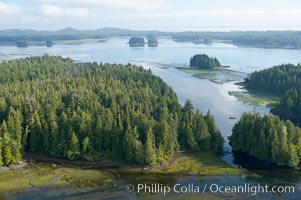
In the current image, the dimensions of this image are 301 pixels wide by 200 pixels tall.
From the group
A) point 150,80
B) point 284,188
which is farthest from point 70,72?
point 284,188

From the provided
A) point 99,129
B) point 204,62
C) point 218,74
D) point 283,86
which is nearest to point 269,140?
point 99,129

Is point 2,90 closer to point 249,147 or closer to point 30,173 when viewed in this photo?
point 30,173

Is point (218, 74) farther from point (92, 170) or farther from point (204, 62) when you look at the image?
point (92, 170)

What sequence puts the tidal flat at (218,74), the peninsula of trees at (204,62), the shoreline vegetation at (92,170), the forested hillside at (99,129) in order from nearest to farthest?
the shoreline vegetation at (92,170) < the forested hillside at (99,129) < the tidal flat at (218,74) < the peninsula of trees at (204,62)

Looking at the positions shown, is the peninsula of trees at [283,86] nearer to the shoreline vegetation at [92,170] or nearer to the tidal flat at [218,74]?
the tidal flat at [218,74]

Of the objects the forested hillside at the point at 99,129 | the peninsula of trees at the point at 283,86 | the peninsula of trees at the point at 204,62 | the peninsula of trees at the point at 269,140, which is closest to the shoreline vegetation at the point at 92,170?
the forested hillside at the point at 99,129
